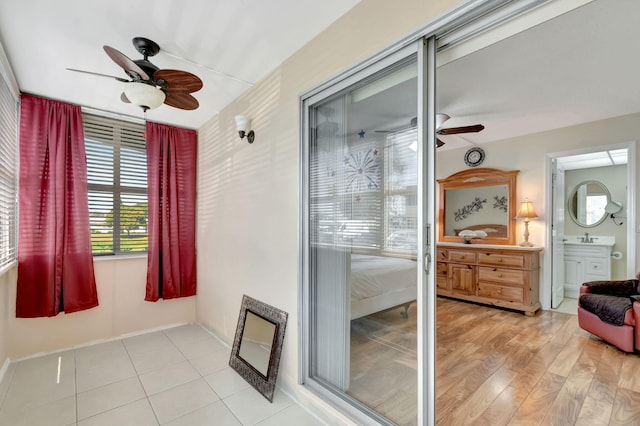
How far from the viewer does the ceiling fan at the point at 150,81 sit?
6.06ft

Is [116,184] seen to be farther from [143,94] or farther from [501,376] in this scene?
[501,376]

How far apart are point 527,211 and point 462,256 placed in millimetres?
1086

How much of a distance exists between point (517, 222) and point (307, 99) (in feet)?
13.1

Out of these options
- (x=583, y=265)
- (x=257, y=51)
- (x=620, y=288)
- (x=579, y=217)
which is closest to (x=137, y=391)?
(x=257, y=51)

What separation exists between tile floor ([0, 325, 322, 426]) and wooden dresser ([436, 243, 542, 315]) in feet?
8.67

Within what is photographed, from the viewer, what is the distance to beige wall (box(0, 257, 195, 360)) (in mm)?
2756

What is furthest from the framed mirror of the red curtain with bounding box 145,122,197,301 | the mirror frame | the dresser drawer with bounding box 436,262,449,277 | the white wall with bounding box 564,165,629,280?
the white wall with bounding box 564,165,629,280

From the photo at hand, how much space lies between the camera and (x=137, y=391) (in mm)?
2266

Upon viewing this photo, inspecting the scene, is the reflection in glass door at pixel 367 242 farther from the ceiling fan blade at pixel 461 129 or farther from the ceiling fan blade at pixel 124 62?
the ceiling fan blade at pixel 461 129

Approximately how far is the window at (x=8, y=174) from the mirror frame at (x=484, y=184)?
17.9 feet

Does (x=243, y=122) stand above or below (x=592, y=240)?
above

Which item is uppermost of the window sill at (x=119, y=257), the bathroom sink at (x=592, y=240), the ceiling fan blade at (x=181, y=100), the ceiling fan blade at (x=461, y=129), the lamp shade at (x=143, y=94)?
the ceiling fan blade at (x=461, y=129)

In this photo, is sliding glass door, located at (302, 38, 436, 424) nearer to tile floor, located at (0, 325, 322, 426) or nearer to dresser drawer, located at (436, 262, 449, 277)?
tile floor, located at (0, 325, 322, 426)

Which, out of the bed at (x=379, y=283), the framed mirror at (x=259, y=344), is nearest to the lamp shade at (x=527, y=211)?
the bed at (x=379, y=283)
